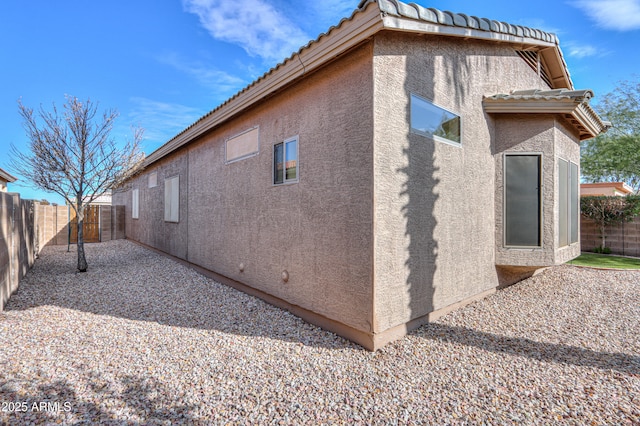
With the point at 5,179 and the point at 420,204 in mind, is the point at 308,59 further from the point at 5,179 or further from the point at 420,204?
the point at 5,179

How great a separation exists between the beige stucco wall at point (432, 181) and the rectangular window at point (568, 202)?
1.72 meters

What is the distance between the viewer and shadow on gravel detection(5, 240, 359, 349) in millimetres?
4707

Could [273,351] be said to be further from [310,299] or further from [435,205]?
[435,205]

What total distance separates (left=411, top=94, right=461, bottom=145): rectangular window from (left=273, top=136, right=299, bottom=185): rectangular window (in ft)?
6.66

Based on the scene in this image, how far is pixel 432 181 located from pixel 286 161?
2.59 m

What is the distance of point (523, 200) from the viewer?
6.08m

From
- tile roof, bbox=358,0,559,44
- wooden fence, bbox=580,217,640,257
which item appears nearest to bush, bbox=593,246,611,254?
wooden fence, bbox=580,217,640,257

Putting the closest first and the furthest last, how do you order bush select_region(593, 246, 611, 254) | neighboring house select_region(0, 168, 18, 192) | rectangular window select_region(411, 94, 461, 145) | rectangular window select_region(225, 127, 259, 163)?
rectangular window select_region(411, 94, 461, 145) < rectangular window select_region(225, 127, 259, 163) < bush select_region(593, 246, 611, 254) < neighboring house select_region(0, 168, 18, 192)

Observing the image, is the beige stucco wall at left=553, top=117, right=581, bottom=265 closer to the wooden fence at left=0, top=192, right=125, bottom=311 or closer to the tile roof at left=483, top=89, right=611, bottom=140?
the tile roof at left=483, top=89, right=611, bottom=140

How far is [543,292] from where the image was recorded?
6574 mm

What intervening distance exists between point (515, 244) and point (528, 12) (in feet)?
20.1

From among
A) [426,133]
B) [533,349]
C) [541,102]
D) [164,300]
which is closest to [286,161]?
[426,133]

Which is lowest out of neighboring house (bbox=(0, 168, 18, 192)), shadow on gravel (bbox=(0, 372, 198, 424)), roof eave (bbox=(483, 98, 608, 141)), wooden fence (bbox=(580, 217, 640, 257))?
shadow on gravel (bbox=(0, 372, 198, 424))

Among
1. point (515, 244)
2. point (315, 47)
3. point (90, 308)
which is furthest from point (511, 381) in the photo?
point (90, 308)
